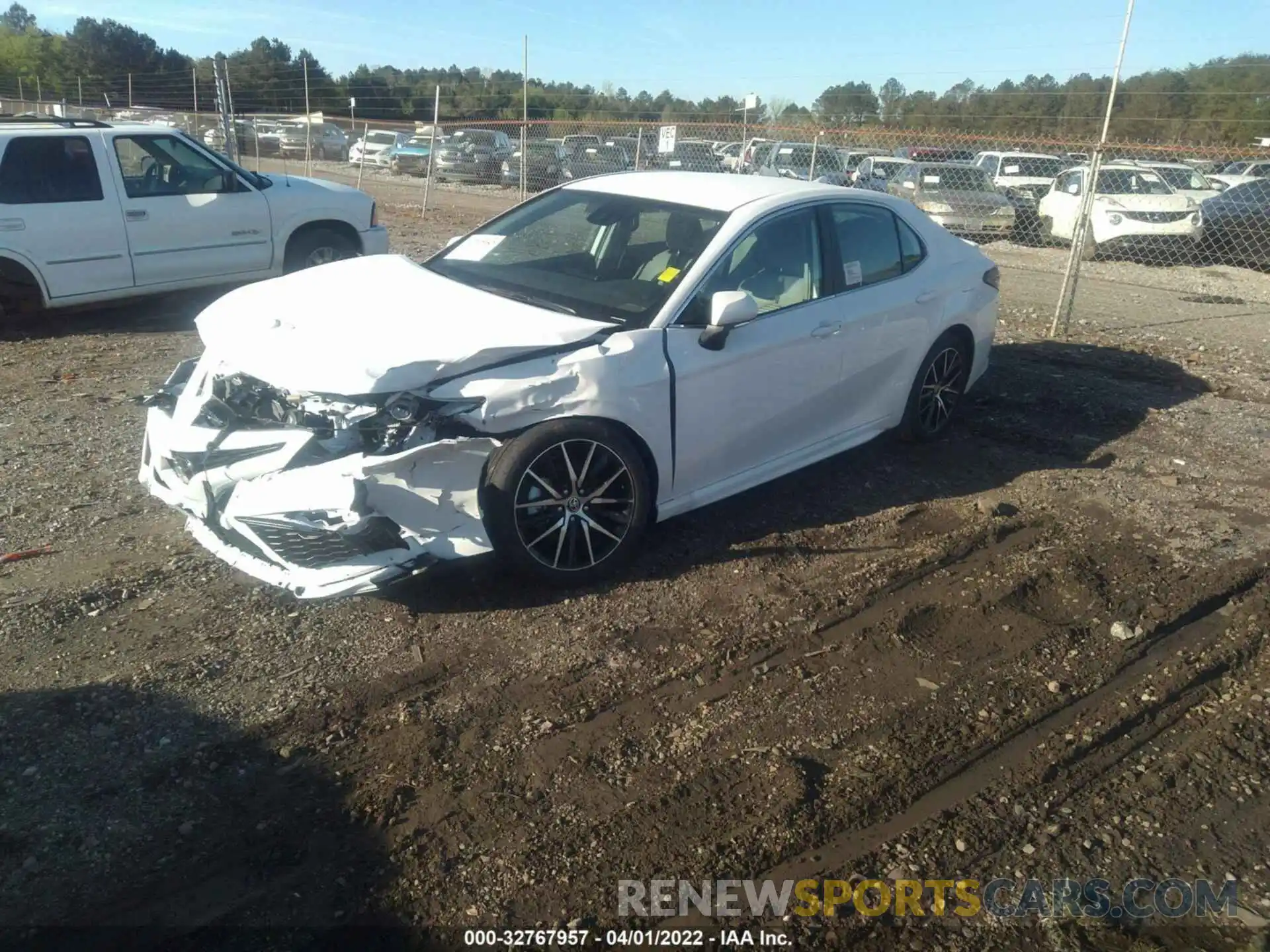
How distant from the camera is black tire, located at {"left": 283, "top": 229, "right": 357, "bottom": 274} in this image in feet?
33.4

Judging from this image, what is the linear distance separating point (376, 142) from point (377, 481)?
30.7 metres

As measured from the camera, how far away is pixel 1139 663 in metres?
4.16

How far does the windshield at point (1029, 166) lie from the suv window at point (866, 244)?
1565 cm

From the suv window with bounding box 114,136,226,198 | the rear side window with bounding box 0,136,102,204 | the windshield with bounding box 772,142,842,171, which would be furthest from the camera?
the windshield with bounding box 772,142,842,171

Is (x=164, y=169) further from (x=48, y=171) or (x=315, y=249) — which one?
(x=315, y=249)

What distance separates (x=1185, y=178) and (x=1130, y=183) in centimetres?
188

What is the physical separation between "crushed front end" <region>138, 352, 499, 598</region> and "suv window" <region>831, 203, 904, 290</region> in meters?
2.47

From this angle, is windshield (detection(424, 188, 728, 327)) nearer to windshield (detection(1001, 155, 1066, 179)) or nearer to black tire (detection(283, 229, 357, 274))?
black tire (detection(283, 229, 357, 274))

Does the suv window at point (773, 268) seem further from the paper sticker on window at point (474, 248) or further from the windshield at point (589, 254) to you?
the paper sticker on window at point (474, 248)

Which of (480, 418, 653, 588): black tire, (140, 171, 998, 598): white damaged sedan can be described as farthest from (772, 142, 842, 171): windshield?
(480, 418, 653, 588): black tire

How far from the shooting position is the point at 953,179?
16.7 metres

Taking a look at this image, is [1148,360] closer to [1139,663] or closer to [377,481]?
[1139,663]

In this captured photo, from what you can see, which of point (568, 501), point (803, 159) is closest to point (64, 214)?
point (568, 501)

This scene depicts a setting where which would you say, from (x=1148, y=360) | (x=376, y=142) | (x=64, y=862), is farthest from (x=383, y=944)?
(x=376, y=142)
